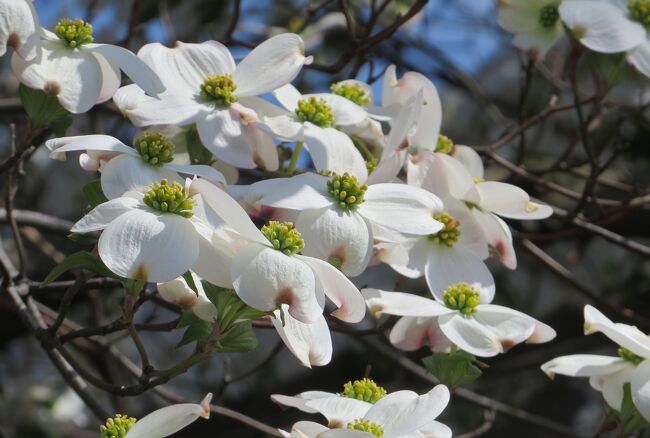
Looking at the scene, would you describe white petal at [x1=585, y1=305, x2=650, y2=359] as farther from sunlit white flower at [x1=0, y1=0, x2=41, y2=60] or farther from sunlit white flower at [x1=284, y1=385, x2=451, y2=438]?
sunlit white flower at [x1=0, y1=0, x2=41, y2=60]

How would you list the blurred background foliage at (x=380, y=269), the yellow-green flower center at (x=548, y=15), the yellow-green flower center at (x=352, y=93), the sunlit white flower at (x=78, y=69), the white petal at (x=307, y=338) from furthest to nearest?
1. the blurred background foliage at (x=380, y=269)
2. the yellow-green flower center at (x=548, y=15)
3. the yellow-green flower center at (x=352, y=93)
4. the sunlit white flower at (x=78, y=69)
5. the white petal at (x=307, y=338)

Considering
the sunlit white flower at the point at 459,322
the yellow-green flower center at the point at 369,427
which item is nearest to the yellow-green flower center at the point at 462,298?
the sunlit white flower at the point at 459,322

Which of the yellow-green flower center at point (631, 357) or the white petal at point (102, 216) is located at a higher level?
the white petal at point (102, 216)

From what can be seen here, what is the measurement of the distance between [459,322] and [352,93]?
240 mm

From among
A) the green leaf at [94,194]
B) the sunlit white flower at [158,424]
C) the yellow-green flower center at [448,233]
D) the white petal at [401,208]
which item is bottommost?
the yellow-green flower center at [448,233]

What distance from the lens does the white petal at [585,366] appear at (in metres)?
0.75

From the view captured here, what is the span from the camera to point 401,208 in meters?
0.70

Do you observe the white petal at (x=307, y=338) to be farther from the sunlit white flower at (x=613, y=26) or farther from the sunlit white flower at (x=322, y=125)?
the sunlit white flower at (x=613, y=26)

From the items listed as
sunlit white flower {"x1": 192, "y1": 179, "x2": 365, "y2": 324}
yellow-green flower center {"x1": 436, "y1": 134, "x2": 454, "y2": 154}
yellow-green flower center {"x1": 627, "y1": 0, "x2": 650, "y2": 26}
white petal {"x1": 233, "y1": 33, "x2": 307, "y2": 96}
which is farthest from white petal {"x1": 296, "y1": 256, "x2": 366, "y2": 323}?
yellow-green flower center {"x1": 627, "y1": 0, "x2": 650, "y2": 26}

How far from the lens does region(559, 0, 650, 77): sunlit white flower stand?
894mm

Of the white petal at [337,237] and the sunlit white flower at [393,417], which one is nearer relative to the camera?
the sunlit white flower at [393,417]

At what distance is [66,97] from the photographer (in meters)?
0.72

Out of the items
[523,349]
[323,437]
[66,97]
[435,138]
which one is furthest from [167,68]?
[523,349]

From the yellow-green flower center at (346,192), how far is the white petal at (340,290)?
84 millimetres
